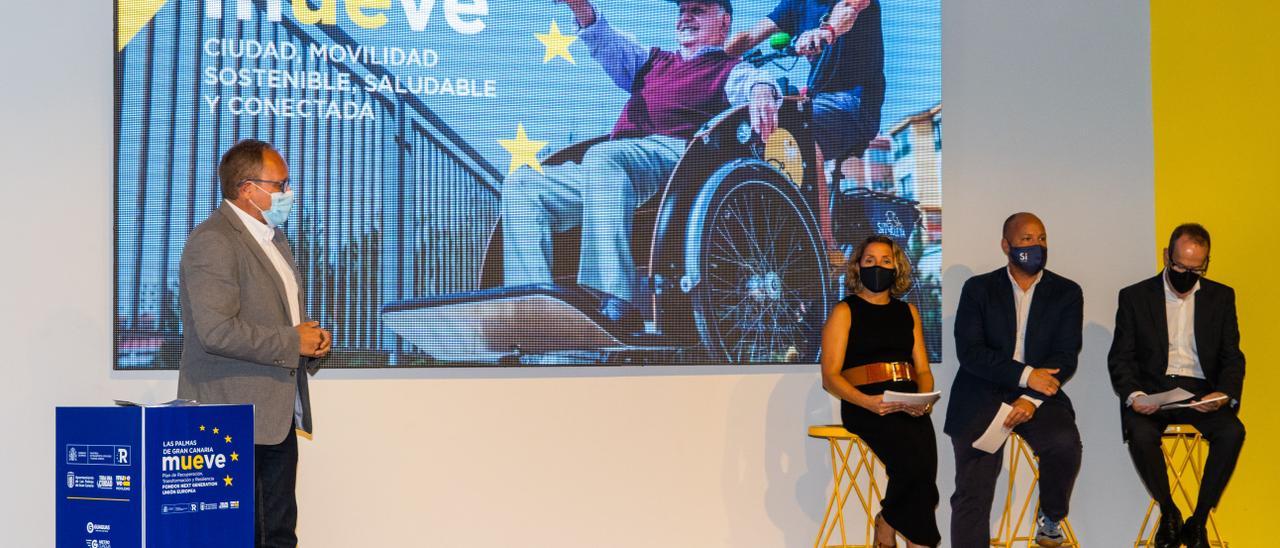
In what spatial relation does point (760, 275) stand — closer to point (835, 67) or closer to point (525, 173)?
point (835, 67)

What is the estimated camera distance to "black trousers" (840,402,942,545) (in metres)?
4.20

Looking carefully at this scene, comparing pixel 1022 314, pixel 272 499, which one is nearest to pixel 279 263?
pixel 272 499

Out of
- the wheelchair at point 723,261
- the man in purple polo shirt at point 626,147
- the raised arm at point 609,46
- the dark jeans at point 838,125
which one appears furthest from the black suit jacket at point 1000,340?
the raised arm at point 609,46

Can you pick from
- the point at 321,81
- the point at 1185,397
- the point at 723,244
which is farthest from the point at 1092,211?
the point at 321,81

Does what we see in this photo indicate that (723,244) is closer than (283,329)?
No

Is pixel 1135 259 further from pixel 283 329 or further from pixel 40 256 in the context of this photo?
pixel 40 256

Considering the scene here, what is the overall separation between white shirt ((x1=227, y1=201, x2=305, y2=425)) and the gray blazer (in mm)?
22

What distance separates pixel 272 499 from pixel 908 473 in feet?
7.27


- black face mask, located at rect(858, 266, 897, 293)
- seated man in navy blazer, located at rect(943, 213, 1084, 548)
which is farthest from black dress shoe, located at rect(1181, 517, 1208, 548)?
black face mask, located at rect(858, 266, 897, 293)

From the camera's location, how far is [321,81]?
4.51 meters

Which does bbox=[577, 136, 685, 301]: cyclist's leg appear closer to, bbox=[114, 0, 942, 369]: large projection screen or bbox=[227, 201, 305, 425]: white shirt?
bbox=[114, 0, 942, 369]: large projection screen

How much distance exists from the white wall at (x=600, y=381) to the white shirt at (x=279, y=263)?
126cm

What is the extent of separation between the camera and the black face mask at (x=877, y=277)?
437 centimetres

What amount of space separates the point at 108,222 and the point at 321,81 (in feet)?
3.12
